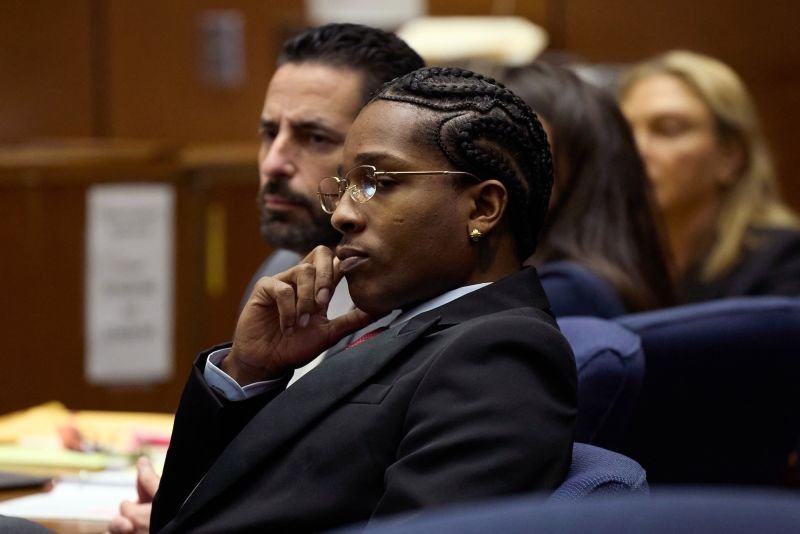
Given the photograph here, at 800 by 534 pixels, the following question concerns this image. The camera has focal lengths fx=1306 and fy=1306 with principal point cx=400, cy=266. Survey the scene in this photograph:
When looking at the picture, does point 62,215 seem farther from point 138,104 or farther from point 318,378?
point 318,378

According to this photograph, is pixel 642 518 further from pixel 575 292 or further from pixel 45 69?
pixel 45 69

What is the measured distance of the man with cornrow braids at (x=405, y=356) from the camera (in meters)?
1.34

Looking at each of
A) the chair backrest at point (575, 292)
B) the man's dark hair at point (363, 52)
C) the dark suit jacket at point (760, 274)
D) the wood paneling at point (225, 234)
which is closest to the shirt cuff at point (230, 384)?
the man's dark hair at point (363, 52)

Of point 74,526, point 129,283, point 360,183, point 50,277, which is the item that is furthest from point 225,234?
point 360,183

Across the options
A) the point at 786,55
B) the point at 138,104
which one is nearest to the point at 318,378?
the point at 138,104

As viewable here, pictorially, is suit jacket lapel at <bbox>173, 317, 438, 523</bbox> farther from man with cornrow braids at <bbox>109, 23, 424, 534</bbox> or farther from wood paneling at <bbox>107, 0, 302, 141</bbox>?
wood paneling at <bbox>107, 0, 302, 141</bbox>

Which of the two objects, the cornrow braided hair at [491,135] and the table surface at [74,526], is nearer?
the cornrow braided hair at [491,135]

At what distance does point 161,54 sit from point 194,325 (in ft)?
4.10

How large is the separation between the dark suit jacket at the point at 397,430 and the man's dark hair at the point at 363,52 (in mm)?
798

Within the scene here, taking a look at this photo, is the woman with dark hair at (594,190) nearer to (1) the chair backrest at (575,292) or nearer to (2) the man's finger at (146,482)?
(1) the chair backrest at (575,292)

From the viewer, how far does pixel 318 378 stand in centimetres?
151

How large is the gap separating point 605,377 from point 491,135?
47cm

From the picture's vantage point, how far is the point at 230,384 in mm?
1669

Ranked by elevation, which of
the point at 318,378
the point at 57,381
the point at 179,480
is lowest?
the point at 57,381
